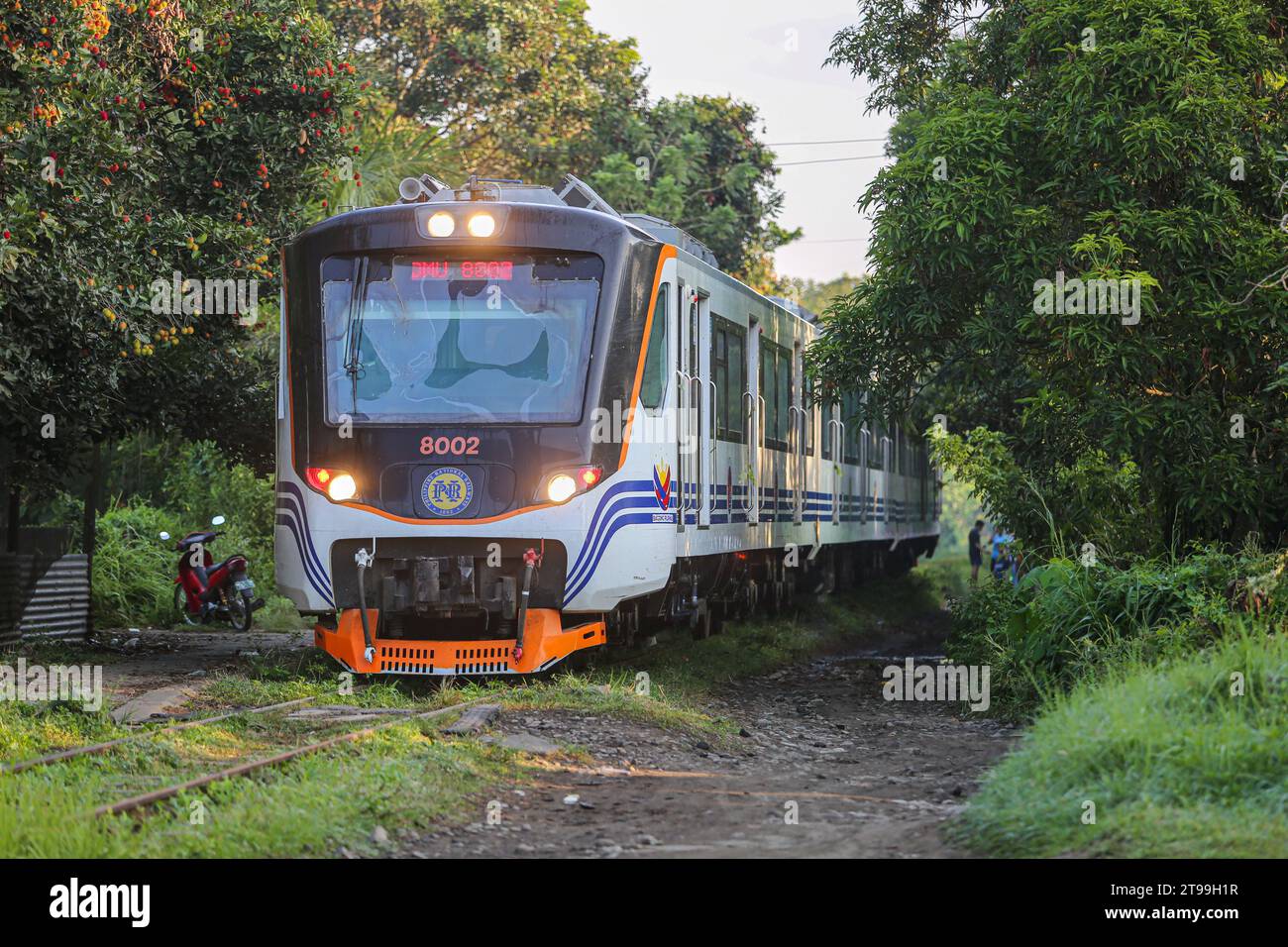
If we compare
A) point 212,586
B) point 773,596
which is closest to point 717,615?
point 773,596

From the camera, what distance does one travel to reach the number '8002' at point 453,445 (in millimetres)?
11836

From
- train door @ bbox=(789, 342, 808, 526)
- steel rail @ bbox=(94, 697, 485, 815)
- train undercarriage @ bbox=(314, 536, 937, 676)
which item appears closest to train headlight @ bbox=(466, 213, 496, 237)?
train undercarriage @ bbox=(314, 536, 937, 676)

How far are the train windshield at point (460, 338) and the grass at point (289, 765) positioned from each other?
6.35 ft

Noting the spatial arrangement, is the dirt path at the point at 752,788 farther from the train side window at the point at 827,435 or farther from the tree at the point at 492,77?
the tree at the point at 492,77

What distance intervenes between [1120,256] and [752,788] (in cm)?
609

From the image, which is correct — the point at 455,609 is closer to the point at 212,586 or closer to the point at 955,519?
the point at 212,586

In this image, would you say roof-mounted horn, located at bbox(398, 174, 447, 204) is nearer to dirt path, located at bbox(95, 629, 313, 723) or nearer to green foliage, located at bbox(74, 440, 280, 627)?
dirt path, located at bbox(95, 629, 313, 723)

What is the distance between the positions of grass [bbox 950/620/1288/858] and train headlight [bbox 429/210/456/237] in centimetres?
550

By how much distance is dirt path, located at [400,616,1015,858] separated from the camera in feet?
24.3

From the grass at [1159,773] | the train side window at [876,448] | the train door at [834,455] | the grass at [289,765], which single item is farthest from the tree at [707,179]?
the grass at [1159,773]
